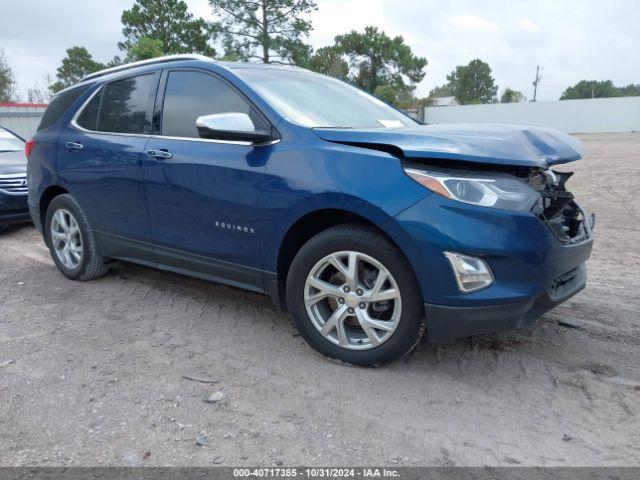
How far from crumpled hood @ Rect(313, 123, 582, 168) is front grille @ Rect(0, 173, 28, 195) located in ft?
17.9

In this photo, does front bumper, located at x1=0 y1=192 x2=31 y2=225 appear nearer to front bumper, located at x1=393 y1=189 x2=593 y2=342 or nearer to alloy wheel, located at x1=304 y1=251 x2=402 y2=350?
alloy wheel, located at x1=304 y1=251 x2=402 y2=350

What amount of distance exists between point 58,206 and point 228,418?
3.09m

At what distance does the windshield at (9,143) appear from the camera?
8.29 meters

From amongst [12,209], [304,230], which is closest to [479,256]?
[304,230]

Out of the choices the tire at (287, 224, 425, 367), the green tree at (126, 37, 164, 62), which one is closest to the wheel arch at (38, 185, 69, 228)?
the tire at (287, 224, 425, 367)

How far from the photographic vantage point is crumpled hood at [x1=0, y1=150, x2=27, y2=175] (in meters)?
7.17

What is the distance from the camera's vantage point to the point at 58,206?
4809 millimetres

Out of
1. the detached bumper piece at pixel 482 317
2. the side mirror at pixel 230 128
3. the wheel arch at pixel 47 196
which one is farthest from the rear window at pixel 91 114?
the detached bumper piece at pixel 482 317

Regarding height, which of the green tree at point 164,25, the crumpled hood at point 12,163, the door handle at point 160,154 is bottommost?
the crumpled hood at point 12,163

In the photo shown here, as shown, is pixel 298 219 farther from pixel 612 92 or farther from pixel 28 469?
pixel 612 92

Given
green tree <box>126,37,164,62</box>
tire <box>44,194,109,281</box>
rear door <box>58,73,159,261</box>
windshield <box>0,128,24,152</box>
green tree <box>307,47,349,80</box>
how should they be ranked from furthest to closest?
green tree <box>307,47,349,80</box>, green tree <box>126,37,164,62</box>, windshield <box>0,128,24,152</box>, tire <box>44,194,109,281</box>, rear door <box>58,73,159,261</box>

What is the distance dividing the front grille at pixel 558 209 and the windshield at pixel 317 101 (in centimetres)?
116

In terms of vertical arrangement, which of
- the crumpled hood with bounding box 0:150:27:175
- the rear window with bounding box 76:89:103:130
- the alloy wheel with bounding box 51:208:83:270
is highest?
the rear window with bounding box 76:89:103:130

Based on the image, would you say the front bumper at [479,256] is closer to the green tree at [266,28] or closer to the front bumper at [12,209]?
the front bumper at [12,209]
